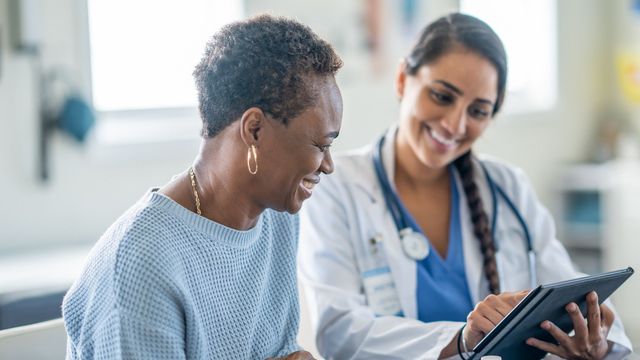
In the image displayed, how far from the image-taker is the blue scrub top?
5.82 ft

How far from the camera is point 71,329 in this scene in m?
1.20

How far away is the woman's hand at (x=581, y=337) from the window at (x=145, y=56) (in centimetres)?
166

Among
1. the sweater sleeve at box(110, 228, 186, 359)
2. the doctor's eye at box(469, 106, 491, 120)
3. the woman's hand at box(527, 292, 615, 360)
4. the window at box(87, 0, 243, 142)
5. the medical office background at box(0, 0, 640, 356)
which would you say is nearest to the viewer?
the sweater sleeve at box(110, 228, 186, 359)

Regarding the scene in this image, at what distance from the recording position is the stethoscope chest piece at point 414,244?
5.88 ft

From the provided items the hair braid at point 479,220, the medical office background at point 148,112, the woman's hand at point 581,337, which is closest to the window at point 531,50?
the medical office background at point 148,112

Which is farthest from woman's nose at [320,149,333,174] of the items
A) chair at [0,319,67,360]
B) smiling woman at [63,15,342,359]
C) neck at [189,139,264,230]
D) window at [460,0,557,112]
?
window at [460,0,557,112]

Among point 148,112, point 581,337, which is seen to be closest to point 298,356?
point 581,337

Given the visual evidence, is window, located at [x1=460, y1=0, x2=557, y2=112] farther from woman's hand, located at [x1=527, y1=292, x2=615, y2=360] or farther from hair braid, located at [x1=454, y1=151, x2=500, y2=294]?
woman's hand, located at [x1=527, y1=292, x2=615, y2=360]

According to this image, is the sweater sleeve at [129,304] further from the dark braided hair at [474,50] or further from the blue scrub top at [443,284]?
the dark braided hair at [474,50]

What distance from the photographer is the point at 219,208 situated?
50.7 inches

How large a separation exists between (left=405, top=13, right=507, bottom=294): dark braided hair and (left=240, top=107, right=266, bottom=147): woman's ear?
0.74 metres

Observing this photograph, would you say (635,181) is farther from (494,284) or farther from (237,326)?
(237,326)

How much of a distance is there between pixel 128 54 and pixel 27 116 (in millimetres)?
529

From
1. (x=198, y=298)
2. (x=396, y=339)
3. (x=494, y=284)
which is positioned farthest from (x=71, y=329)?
(x=494, y=284)
